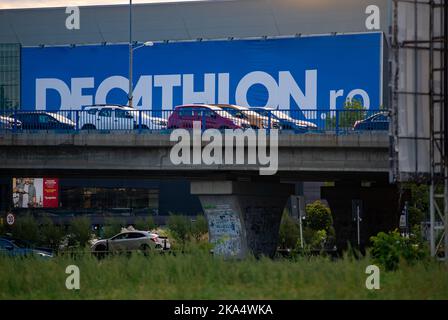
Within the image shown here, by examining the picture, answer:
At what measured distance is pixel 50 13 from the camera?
77.6m

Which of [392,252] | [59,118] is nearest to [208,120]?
[59,118]

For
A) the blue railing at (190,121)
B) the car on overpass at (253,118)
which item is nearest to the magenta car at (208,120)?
the blue railing at (190,121)

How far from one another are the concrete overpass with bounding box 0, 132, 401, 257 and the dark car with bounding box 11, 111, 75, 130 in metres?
1.33

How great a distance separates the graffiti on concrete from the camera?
40.0m

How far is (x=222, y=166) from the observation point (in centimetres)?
3769

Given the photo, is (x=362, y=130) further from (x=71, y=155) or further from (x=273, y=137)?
(x=71, y=155)

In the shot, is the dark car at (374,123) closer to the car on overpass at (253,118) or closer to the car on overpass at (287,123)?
the car on overpass at (287,123)

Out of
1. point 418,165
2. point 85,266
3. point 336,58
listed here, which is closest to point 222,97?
point 336,58

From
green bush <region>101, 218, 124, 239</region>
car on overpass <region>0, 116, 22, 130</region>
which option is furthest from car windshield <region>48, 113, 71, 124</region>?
green bush <region>101, 218, 124, 239</region>

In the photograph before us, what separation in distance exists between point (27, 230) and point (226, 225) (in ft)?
62.0

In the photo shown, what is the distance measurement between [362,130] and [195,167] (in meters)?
6.27

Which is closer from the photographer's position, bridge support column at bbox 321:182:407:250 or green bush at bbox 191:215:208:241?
bridge support column at bbox 321:182:407:250
